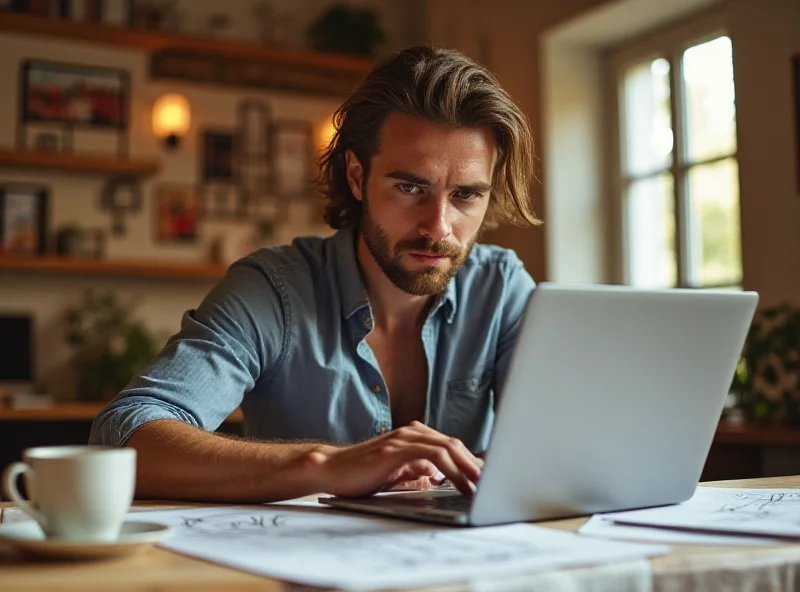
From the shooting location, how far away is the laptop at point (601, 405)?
34.6 inches

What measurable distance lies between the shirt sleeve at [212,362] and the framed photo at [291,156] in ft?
11.0

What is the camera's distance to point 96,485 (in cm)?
78

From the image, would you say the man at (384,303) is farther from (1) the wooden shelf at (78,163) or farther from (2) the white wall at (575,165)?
(1) the wooden shelf at (78,163)

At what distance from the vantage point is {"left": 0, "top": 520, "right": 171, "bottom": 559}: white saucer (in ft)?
2.43

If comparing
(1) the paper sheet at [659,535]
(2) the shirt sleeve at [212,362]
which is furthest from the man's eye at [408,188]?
(1) the paper sheet at [659,535]

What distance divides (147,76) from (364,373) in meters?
3.46

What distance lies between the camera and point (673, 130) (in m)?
3.77

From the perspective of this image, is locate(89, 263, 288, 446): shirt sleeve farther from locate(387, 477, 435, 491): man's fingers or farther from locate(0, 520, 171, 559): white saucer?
locate(0, 520, 171, 559): white saucer

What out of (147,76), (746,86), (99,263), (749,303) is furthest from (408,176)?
(147,76)

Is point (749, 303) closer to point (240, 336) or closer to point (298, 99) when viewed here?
point (240, 336)

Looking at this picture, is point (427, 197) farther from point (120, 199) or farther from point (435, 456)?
point (120, 199)

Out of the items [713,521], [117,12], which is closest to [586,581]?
[713,521]

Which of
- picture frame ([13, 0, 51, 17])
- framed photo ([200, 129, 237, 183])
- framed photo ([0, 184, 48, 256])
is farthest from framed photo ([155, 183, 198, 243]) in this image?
picture frame ([13, 0, 51, 17])

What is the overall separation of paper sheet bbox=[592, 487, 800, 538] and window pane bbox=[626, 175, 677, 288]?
107 inches
